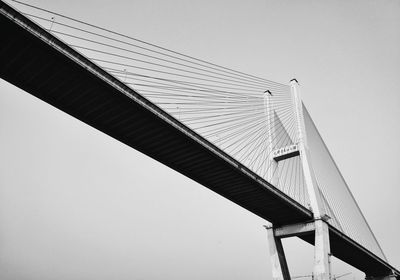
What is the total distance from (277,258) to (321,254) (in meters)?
2.97

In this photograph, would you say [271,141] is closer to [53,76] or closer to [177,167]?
[177,167]

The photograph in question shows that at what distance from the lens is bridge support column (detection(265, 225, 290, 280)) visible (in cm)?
1881

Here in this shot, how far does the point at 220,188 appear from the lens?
1659 cm

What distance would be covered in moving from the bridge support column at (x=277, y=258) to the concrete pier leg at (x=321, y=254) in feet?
7.40

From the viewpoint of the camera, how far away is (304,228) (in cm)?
1900

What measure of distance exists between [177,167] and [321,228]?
349 inches

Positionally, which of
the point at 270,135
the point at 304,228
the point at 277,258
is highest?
the point at 270,135

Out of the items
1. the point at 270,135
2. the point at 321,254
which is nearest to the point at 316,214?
the point at 321,254

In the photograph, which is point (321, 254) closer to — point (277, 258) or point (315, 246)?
point (315, 246)

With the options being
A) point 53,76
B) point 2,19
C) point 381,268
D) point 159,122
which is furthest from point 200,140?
point 381,268

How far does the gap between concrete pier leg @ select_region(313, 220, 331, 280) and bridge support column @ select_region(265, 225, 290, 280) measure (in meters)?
2.26

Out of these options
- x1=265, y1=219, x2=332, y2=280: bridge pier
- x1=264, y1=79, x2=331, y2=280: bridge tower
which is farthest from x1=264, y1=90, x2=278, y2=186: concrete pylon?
x1=265, y1=219, x2=332, y2=280: bridge pier

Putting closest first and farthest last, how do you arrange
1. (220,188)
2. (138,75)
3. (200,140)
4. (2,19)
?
1. (2,19)
2. (138,75)
3. (200,140)
4. (220,188)

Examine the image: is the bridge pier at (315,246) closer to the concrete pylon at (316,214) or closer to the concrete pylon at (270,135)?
the concrete pylon at (316,214)
